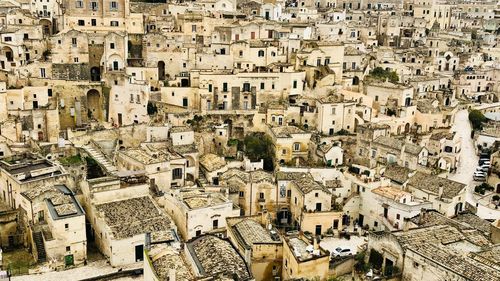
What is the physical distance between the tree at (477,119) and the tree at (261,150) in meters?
21.0

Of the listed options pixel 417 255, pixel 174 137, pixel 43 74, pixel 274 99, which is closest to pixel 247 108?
pixel 274 99

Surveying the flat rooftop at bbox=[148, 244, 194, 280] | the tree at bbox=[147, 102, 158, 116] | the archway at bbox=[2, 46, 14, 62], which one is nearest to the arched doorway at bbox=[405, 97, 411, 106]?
the tree at bbox=[147, 102, 158, 116]

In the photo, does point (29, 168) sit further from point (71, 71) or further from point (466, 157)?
point (466, 157)

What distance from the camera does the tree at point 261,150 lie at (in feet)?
133

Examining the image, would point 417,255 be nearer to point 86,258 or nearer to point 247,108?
point 86,258

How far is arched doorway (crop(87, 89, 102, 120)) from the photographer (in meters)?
44.7

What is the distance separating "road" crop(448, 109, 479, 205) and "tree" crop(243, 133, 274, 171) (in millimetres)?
13181

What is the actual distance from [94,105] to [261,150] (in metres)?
14.3

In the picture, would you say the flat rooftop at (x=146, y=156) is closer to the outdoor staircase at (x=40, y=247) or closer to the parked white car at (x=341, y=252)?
the outdoor staircase at (x=40, y=247)

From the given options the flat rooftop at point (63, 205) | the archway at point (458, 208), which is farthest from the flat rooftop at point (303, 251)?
the archway at point (458, 208)

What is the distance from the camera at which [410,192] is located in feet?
117

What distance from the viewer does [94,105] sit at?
45.3 meters

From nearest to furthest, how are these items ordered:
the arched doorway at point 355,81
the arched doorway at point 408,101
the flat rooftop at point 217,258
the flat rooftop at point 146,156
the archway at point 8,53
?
the flat rooftop at point 217,258
the flat rooftop at point 146,156
the archway at point 8,53
the arched doorway at point 408,101
the arched doorway at point 355,81

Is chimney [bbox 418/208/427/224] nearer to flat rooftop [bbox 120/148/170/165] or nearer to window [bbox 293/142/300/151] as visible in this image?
window [bbox 293/142/300/151]
